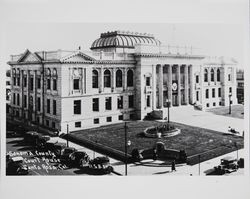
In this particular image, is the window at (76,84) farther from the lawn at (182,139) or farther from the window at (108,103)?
the lawn at (182,139)

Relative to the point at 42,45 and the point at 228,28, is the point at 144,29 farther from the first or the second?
the point at 42,45

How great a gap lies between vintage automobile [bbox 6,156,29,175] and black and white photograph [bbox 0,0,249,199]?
0.18 ft

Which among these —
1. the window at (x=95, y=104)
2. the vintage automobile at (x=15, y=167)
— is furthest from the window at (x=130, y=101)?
the vintage automobile at (x=15, y=167)

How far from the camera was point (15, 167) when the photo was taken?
59.1 ft

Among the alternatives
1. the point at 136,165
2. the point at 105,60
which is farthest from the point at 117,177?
the point at 105,60

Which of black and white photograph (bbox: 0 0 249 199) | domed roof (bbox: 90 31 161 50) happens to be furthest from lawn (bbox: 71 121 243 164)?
domed roof (bbox: 90 31 161 50)

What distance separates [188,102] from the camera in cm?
3531

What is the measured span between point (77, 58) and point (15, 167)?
1212cm

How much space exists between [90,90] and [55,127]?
4537 mm

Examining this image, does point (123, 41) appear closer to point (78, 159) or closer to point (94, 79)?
point (94, 79)

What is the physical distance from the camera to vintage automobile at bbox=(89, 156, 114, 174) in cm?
1869

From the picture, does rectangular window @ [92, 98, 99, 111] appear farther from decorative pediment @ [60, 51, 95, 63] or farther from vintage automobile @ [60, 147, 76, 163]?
vintage automobile @ [60, 147, 76, 163]

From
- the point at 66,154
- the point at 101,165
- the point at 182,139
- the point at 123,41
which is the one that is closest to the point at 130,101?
the point at 123,41

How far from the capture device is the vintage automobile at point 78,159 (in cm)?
1961
